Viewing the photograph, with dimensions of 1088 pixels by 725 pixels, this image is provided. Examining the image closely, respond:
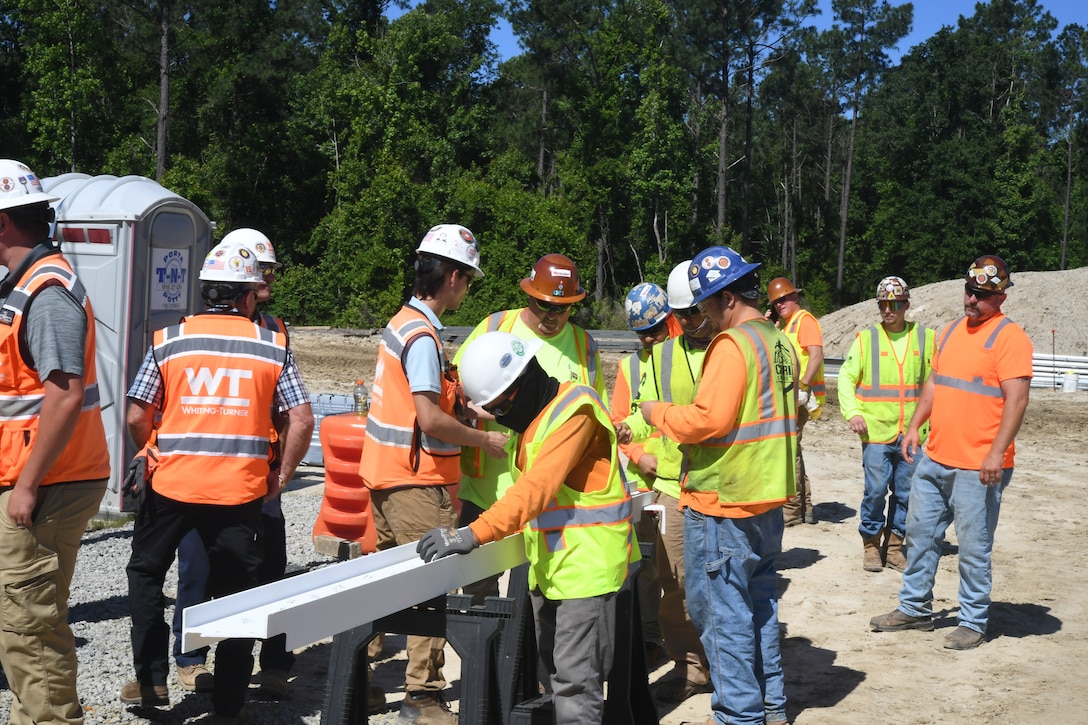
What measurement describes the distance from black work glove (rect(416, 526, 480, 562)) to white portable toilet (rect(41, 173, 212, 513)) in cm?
665

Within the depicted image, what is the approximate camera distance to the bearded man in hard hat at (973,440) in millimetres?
6730

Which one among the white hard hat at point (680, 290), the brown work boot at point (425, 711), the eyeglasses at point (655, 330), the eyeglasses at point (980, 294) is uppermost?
the eyeglasses at point (980, 294)

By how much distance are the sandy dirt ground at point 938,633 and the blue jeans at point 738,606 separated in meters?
0.63

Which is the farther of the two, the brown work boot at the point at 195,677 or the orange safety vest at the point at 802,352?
the orange safety vest at the point at 802,352

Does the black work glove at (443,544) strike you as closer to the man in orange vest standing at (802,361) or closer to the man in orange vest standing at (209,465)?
the man in orange vest standing at (209,465)

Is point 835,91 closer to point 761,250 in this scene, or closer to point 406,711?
point 761,250

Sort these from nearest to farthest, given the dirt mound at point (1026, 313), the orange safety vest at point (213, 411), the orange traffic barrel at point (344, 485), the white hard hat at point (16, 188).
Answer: the white hard hat at point (16, 188), the orange safety vest at point (213, 411), the orange traffic barrel at point (344, 485), the dirt mound at point (1026, 313)

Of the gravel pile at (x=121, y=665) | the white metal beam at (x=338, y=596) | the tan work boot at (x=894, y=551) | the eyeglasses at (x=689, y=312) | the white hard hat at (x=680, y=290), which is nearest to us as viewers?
the white metal beam at (x=338, y=596)

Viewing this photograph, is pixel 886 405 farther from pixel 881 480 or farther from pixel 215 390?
pixel 215 390

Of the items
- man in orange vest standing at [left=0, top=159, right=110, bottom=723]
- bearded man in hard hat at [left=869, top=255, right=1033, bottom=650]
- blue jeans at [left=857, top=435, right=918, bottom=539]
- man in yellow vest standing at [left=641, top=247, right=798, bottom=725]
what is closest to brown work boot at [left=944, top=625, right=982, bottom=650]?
bearded man in hard hat at [left=869, top=255, right=1033, bottom=650]

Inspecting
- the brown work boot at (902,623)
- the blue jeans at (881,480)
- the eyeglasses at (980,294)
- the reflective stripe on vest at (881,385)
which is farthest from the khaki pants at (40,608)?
the reflective stripe on vest at (881,385)

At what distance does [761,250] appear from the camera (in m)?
65.2

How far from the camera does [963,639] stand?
696 cm

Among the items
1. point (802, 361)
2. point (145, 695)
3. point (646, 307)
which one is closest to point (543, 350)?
point (646, 307)
